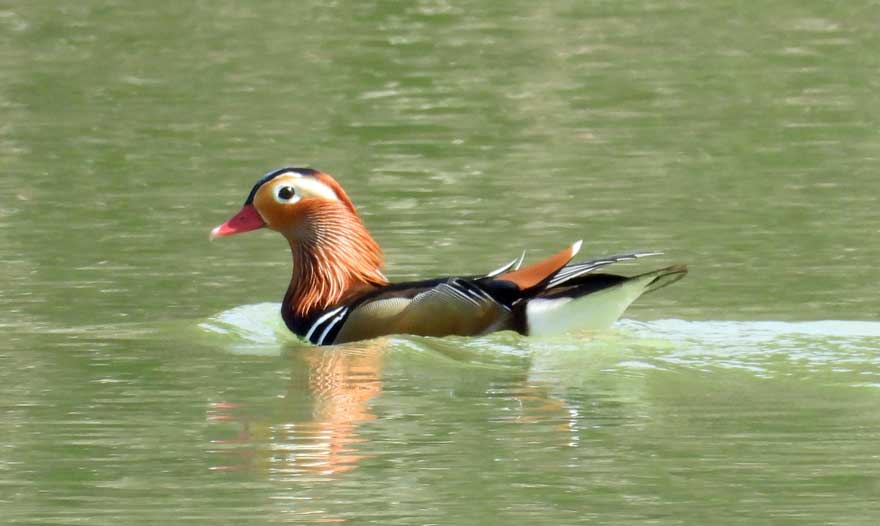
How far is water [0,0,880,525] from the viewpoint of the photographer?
873 centimetres

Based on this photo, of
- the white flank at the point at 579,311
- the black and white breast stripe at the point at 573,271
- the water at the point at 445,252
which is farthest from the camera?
the white flank at the point at 579,311

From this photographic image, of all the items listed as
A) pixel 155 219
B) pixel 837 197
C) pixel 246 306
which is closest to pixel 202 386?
pixel 246 306

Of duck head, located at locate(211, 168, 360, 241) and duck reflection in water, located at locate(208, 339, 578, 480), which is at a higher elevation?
duck head, located at locate(211, 168, 360, 241)

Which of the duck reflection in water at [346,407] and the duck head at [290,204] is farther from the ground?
the duck head at [290,204]

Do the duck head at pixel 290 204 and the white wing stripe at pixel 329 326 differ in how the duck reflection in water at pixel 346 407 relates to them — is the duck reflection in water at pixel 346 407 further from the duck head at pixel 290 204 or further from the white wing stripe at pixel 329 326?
the duck head at pixel 290 204

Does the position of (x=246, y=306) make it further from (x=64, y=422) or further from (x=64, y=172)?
(x=64, y=172)

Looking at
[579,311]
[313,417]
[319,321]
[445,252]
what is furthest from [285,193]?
[313,417]

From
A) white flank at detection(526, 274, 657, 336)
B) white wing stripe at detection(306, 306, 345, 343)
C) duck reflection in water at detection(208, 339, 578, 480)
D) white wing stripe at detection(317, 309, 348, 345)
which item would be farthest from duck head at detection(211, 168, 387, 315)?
white flank at detection(526, 274, 657, 336)

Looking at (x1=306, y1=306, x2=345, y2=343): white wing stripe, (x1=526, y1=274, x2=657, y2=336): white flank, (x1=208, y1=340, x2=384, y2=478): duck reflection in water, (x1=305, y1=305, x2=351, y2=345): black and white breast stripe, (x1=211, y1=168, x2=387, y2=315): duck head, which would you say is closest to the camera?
(x1=208, y1=340, x2=384, y2=478): duck reflection in water

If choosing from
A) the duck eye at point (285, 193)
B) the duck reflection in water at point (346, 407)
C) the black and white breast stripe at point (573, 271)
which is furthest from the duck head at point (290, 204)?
the black and white breast stripe at point (573, 271)

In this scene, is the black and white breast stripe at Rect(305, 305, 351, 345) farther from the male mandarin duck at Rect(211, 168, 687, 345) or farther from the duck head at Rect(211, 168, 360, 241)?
the duck head at Rect(211, 168, 360, 241)

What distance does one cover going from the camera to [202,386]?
10758mm

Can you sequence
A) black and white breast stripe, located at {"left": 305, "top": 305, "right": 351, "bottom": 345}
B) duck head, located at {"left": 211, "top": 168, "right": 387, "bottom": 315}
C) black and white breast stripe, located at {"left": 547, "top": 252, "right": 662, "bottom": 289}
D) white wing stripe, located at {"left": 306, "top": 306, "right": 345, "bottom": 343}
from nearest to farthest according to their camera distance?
1. black and white breast stripe, located at {"left": 547, "top": 252, "right": 662, "bottom": 289}
2. black and white breast stripe, located at {"left": 305, "top": 305, "right": 351, "bottom": 345}
3. white wing stripe, located at {"left": 306, "top": 306, "right": 345, "bottom": 343}
4. duck head, located at {"left": 211, "top": 168, "right": 387, "bottom": 315}

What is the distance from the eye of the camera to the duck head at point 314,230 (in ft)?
40.8
